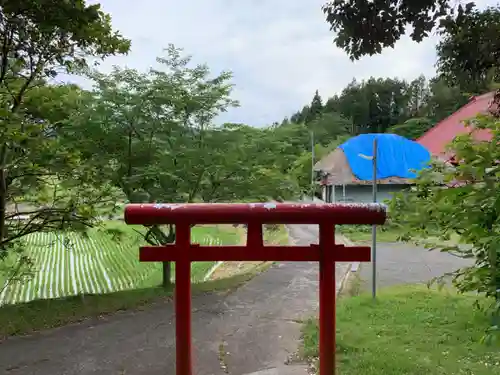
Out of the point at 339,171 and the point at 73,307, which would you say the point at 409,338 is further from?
the point at 339,171

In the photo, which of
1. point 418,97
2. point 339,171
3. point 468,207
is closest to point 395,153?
point 339,171

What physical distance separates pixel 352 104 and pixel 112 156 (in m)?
17.2

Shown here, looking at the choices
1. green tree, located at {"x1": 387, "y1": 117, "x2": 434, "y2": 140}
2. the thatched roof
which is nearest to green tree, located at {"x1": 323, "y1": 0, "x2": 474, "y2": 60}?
the thatched roof

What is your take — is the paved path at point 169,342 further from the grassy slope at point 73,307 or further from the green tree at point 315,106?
the green tree at point 315,106

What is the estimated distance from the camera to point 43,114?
4902mm

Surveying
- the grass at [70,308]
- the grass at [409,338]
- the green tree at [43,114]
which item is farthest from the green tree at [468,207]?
the grass at [70,308]

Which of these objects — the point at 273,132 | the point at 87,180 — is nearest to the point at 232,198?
the point at 273,132

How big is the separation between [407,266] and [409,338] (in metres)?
4.60

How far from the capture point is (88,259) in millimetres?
10125

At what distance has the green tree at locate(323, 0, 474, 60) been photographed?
2.61 metres

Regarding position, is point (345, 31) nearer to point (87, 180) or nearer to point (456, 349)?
point (456, 349)

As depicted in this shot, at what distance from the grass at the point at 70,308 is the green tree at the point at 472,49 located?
14.6 ft

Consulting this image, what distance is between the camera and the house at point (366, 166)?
28.0 feet

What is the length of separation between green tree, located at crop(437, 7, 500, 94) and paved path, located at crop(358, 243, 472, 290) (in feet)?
13.4
